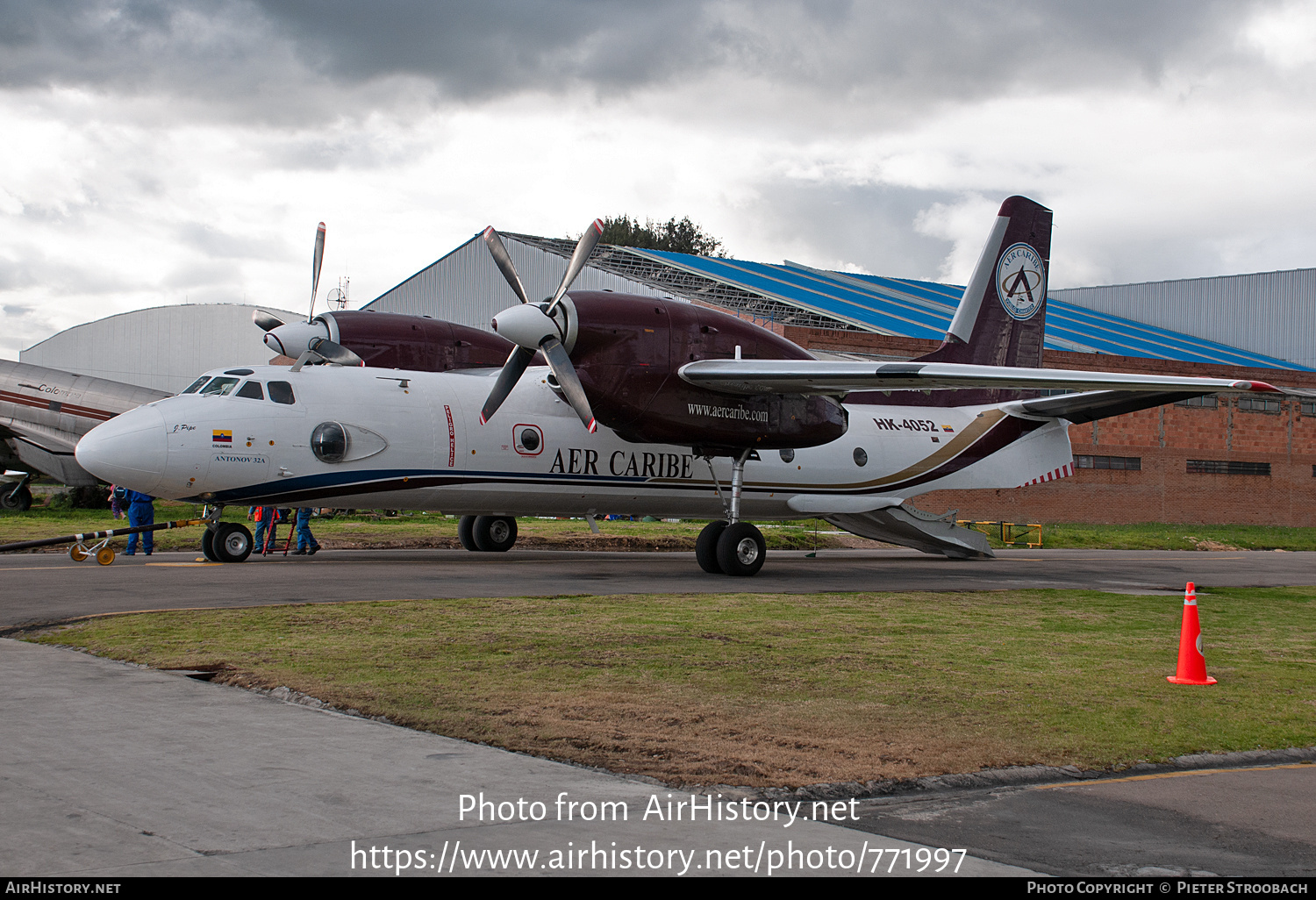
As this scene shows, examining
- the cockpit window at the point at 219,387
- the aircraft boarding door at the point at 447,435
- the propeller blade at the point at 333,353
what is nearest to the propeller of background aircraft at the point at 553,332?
the aircraft boarding door at the point at 447,435

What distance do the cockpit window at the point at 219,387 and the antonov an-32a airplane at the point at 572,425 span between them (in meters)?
0.04

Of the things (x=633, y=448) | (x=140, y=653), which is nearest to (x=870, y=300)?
(x=633, y=448)

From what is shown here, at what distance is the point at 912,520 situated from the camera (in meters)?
23.2

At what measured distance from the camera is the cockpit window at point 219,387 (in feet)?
54.9

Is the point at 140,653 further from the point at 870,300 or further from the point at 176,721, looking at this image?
the point at 870,300

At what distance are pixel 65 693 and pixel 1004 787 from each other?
226 inches

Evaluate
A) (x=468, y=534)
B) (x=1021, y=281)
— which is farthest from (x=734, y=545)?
(x=1021, y=281)

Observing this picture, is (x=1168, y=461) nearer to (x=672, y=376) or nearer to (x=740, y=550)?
(x=740, y=550)

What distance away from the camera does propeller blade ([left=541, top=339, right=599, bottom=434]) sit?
52.2ft

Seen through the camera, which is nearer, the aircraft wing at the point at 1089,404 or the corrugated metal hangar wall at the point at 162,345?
the aircraft wing at the point at 1089,404

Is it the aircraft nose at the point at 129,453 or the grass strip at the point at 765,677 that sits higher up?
the aircraft nose at the point at 129,453

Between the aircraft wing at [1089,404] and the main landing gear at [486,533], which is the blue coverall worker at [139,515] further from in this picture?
the aircraft wing at [1089,404]

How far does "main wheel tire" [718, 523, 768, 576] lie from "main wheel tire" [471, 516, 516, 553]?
618cm

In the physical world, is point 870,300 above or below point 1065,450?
above
